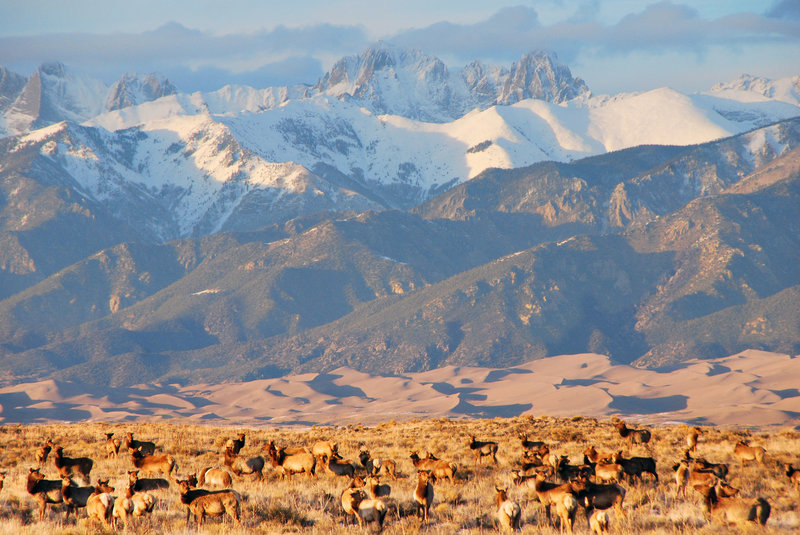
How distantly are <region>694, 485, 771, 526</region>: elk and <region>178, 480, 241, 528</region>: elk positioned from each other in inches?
678

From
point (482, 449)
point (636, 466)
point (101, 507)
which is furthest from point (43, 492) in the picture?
point (636, 466)

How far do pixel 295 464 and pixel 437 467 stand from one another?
22.4ft

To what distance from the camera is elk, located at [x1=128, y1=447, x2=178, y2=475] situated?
42.5 metres

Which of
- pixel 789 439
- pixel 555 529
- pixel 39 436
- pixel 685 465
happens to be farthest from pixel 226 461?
pixel 789 439

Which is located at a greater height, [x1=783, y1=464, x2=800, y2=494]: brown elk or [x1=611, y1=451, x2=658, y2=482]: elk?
[x1=611, y1=451, x2=658, y2=482]: elk

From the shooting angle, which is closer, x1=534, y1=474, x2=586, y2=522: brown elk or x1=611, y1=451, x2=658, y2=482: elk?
x1=534, y1=474, x2=586, y2=522: brown elk

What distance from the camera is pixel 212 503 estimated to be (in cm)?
3412

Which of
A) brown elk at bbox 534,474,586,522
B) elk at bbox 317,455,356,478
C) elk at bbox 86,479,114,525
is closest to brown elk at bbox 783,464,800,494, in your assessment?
brown elk at bbox 534,474,586,522

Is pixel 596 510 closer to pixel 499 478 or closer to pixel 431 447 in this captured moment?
pixel 499 478

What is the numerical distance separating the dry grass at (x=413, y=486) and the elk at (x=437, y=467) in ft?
2.58

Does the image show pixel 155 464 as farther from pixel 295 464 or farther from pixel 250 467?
pixel 295 464

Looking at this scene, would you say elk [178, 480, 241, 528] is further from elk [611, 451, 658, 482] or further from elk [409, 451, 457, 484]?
elk [611, 451, 658, 482]

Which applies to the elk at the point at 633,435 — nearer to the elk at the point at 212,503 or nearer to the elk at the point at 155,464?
the elk at the point at 155,464

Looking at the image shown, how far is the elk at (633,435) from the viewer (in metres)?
54.7
